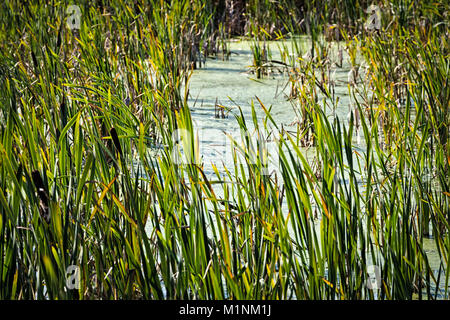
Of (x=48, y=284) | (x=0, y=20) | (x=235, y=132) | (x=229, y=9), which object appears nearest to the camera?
(x=48, y=284)

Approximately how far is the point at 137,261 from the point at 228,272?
0.47 ft

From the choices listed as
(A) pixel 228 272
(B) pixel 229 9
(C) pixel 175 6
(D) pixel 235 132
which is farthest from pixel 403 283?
(B) pixel 229 9

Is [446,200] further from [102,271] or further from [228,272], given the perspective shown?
[102,271]

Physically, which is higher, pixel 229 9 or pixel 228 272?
pixel 229 9

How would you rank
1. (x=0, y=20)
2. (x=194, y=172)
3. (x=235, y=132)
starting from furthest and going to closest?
(x=0, y=20) → (x=235, y=132) → (x=194, y=172)

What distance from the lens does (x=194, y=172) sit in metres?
1.08

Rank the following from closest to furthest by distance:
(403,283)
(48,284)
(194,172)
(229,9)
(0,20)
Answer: (48,284) < (403,283) < (194,172) < (0,20) < (229,9)

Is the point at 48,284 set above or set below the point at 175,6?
below
